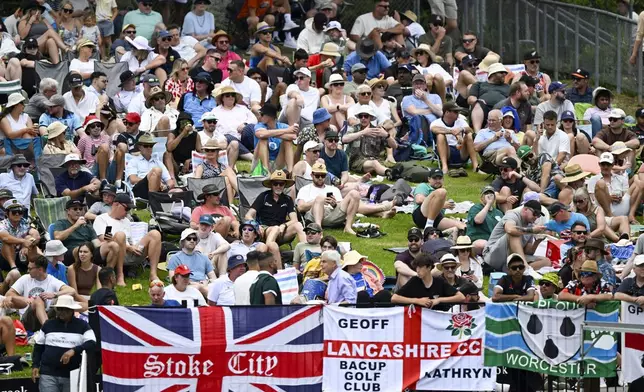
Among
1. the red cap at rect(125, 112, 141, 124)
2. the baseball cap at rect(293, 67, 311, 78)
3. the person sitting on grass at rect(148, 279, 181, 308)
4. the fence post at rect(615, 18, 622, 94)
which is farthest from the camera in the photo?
the fence post at rect(615, 18, 622, 94)

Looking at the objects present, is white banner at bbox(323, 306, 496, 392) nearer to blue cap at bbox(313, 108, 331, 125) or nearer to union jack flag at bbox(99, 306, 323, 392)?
union jack flag at bbox(99, 306, 323, 392)

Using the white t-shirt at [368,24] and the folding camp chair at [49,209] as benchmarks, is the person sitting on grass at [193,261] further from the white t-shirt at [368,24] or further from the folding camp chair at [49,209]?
the white t-shirt at [368,24]

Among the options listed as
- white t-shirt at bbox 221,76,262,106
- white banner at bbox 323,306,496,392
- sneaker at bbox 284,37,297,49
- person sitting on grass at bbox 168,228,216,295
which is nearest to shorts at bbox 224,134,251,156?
white t-shirt at bbox 221,76,262,106

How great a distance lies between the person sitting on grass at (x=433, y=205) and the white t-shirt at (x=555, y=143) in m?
2.61

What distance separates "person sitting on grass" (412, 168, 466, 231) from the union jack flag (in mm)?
5707

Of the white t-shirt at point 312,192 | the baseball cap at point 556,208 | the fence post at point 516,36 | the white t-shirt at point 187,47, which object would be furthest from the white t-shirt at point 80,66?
the baseball cap at point 556,208

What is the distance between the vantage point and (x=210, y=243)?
22.5m

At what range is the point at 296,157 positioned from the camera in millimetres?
25969

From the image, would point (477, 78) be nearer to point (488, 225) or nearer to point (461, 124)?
point (461, 124)

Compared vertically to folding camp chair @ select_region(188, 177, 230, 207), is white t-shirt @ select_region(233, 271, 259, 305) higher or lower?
lower

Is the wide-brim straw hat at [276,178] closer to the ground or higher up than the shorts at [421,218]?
higher up

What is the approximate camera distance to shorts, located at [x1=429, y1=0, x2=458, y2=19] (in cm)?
Result: 3331

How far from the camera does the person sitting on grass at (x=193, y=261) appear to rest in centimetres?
2175

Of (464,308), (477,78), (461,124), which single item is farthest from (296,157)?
(464,308)
